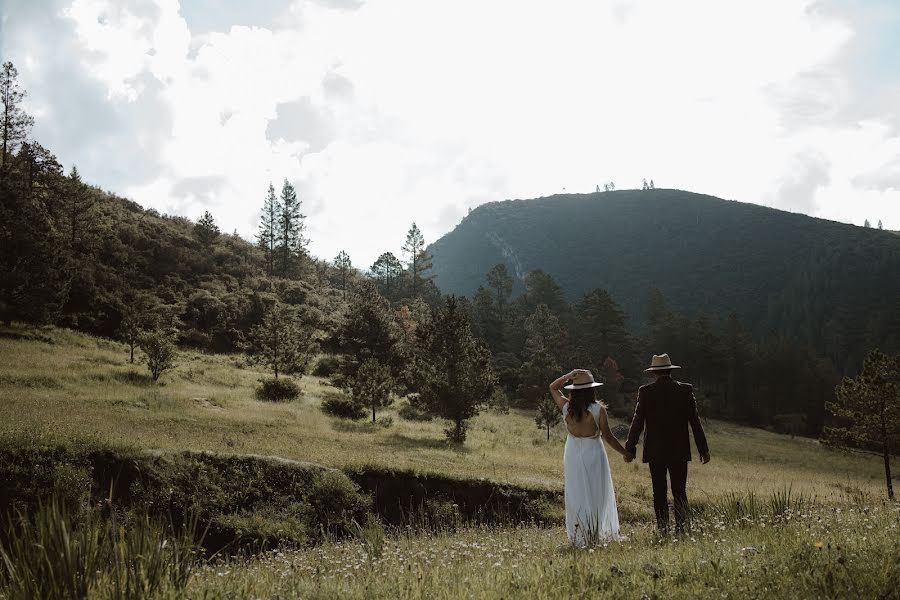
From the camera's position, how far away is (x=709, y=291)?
144 m

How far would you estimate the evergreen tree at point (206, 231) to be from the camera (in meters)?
71.4

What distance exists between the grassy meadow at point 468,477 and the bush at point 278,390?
121 cm

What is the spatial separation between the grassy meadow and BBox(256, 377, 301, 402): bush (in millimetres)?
1209

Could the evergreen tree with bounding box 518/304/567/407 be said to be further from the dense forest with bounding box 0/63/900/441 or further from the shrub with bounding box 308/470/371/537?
the shrub with bounding box 308/470/371/537

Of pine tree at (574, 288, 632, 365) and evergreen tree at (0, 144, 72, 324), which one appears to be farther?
pine tree at (574, 288, 632, 365)

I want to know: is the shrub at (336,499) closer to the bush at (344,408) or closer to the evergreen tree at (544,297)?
the bush at (344,408)

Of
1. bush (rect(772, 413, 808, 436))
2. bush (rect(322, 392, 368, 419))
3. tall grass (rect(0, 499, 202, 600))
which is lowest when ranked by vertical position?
bush (rect(772, 413, 808, 436))

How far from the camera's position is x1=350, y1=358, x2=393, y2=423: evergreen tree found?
33.2 m

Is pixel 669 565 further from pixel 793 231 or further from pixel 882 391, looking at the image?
pixel 793 231

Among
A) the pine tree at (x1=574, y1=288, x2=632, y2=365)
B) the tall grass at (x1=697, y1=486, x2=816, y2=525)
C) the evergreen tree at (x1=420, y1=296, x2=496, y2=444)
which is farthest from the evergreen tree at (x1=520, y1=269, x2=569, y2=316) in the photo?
the tall grass at (x1=697, y1=486, x2=816, y2=525)

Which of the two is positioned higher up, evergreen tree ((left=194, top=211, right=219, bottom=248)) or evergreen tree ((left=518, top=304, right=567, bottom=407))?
evergreen tree ((left=194, top=211, right=219, bottom=248))

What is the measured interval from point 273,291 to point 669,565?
68.3 meters

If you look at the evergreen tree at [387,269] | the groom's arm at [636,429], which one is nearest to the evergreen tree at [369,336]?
the groom's arm at [636,429]

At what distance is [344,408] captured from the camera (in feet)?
111
